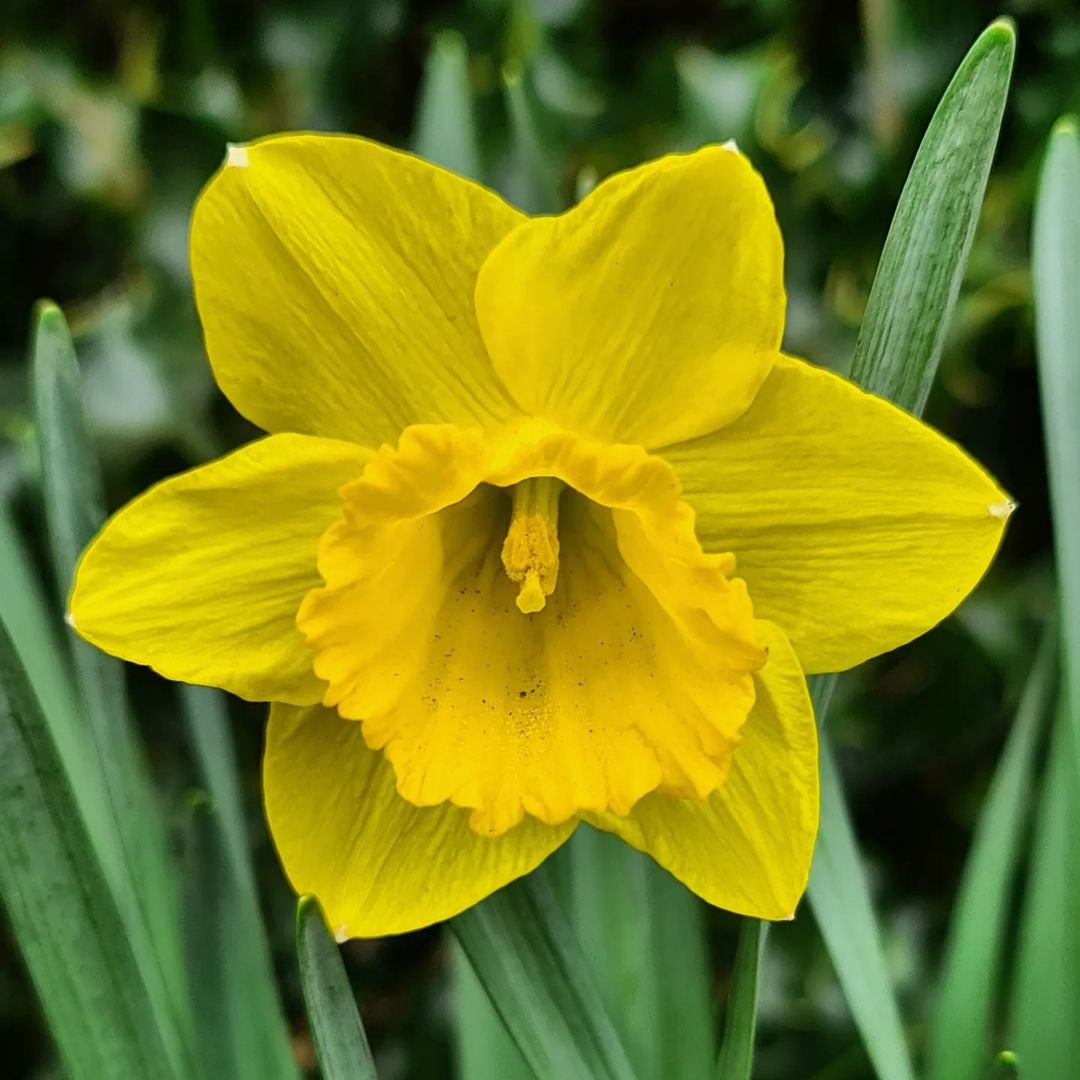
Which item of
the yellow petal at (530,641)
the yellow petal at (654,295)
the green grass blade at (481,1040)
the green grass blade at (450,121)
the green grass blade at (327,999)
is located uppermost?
the green grass blade at (450,121)

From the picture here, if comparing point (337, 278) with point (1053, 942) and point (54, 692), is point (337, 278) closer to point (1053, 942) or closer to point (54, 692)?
point (54, 692)

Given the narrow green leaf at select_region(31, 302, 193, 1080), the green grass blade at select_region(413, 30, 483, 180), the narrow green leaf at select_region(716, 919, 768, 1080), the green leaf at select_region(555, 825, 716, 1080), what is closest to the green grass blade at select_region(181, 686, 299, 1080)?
the narrow green leaf at select_region(31, 302, 193, 1080)

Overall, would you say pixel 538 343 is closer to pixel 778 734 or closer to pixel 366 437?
pixel 366 437

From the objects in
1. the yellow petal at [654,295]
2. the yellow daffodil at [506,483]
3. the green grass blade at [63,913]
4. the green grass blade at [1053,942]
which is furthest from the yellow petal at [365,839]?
the green grass blade at [1053,942]

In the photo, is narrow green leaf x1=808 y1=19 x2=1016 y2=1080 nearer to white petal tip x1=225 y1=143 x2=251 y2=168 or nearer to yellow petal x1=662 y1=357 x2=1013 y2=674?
yellow petal x1=662 y1=357 x2=1013 y2=674

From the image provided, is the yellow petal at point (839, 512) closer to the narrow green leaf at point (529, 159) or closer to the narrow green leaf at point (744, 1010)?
the narrow green leaf at point (744, 1010)

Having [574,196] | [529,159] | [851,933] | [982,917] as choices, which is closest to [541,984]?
[851,933]
